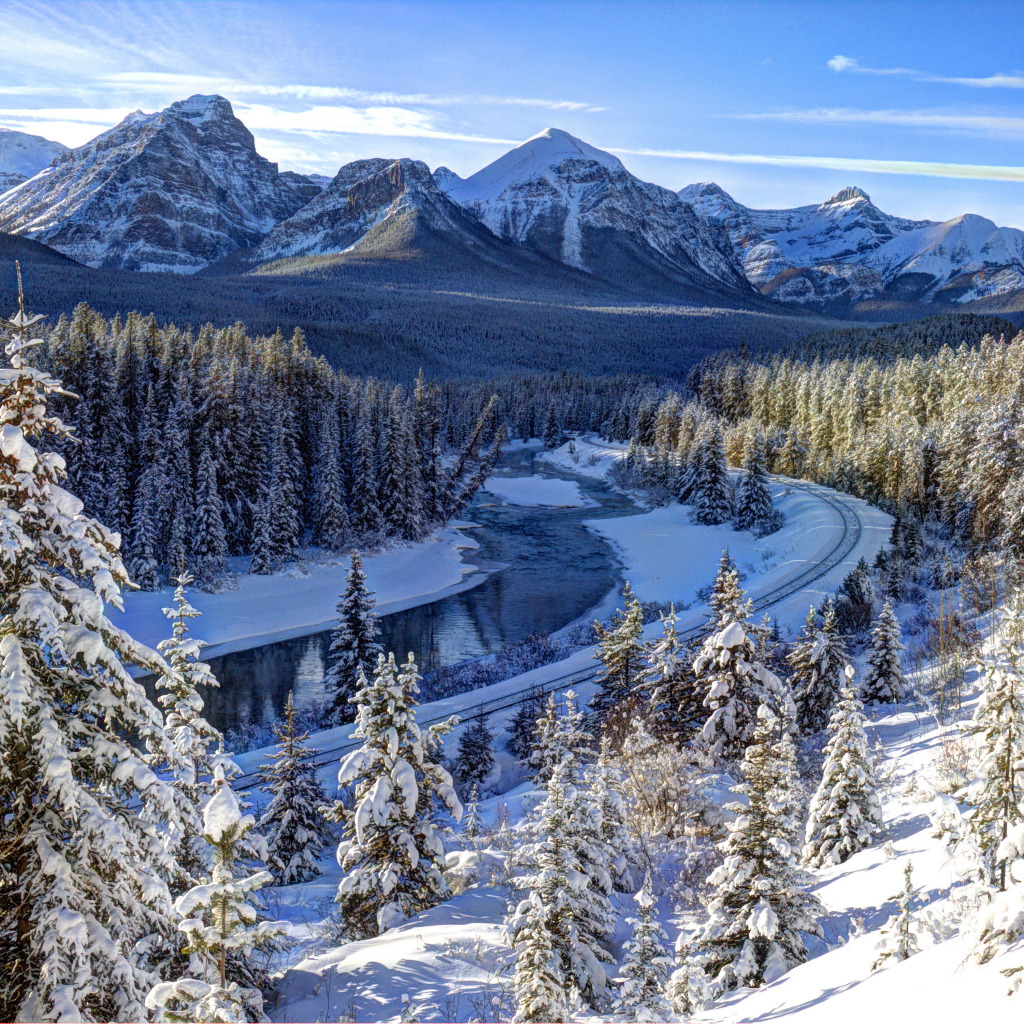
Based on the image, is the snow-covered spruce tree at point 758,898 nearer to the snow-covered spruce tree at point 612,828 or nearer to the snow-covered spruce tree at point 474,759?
the snow-covered spruce tree at point 612,828

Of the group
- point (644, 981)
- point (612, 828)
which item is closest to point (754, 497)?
point (612, 828)

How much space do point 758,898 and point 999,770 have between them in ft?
11.6

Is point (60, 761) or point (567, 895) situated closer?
point (60, 761)

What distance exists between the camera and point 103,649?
6.62 m

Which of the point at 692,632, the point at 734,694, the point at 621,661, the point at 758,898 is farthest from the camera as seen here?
the point at 692,632

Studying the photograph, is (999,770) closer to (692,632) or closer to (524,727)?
(524,727)

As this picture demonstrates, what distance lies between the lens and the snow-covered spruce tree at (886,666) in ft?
70.0

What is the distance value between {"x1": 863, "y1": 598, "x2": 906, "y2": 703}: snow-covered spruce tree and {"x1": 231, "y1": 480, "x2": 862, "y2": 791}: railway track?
5.49 m

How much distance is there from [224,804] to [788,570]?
4465 centimetres

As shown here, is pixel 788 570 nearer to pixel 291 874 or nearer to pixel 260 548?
pixel 260 548

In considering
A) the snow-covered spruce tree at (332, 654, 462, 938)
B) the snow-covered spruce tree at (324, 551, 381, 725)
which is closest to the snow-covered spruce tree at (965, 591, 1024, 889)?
the snow-covered spruce tree at (332, 654, 462, 938)

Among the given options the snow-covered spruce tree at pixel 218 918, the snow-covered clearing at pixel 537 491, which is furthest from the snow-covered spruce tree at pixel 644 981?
the snow-covered clearing at pixel 537 491

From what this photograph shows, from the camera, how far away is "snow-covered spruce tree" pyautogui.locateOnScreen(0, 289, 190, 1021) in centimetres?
615

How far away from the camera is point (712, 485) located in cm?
6794
